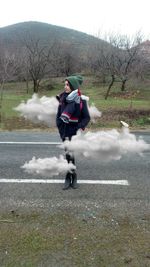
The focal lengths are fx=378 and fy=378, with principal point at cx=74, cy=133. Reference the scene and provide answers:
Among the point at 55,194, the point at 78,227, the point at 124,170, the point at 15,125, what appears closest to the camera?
the point at 78,227

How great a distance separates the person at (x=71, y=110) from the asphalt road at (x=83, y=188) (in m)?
0.85

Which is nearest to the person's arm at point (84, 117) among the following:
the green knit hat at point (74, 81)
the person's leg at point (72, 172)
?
the green knit hat at point (74, 81)

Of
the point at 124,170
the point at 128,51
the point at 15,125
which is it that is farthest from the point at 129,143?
the point at 128,51

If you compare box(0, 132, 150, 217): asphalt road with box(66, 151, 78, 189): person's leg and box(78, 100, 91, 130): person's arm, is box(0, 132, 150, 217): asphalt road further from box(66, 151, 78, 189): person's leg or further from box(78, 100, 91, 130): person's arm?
box(78, 100, 91, 130): person's arm

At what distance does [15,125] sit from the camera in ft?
52.9

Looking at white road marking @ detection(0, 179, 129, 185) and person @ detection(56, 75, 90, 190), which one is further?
white road marking @ detection(0, 179, 129, 185)

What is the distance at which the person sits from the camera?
6.61m

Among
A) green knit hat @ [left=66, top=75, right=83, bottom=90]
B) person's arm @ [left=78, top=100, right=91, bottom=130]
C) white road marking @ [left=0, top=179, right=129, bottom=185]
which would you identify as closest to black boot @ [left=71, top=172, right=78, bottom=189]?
white road marking @ [left=0, top=179, right=129, bottom=185]

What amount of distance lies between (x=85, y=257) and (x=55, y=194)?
2391 millimetres

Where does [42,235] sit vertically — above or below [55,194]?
above

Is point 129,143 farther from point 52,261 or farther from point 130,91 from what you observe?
point 130,91

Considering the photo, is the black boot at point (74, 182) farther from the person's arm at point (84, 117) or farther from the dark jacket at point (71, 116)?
the person's arm at point (84, 117)

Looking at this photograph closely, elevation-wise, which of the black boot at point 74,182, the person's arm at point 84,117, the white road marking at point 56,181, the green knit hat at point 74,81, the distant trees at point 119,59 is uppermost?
the green knit hat at point 74,81

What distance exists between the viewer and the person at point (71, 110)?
6613mm
